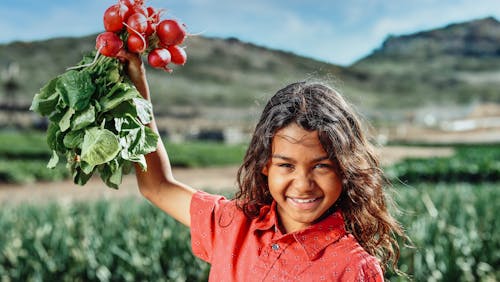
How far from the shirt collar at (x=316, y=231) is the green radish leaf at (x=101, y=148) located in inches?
15.2

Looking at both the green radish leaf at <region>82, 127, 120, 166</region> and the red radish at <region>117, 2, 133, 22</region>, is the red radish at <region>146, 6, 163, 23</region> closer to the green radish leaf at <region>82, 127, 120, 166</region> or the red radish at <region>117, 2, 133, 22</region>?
the red radish at <region>117, 2, 133, 22</region>

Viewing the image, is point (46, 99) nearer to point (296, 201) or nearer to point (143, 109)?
point (143, 109)

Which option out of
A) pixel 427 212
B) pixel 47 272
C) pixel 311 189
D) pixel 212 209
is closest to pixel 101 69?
pixel 212 209

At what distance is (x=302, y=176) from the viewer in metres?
1.26

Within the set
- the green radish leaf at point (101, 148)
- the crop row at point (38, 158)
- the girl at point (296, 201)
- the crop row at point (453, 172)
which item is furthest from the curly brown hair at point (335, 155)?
the crop row at point (453, 172)

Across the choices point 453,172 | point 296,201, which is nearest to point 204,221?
point 296,201

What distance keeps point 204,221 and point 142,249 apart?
1.89 m

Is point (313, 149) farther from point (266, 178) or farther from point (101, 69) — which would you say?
point (101, 69)

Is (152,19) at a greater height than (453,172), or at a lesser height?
greater

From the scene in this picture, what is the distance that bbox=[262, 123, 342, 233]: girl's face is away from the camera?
127 centimetres

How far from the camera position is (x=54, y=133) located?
141cm

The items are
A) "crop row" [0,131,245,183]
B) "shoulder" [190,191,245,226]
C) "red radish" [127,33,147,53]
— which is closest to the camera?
"red radish" [127,33,147,53]

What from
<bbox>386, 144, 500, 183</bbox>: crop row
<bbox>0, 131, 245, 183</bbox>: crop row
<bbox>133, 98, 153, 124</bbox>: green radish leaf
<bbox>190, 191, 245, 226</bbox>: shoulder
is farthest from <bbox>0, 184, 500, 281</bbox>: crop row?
<bbox>386, 144, 500, 183</bbox>: crop row

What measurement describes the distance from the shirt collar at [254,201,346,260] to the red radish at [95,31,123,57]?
518 millimetres
